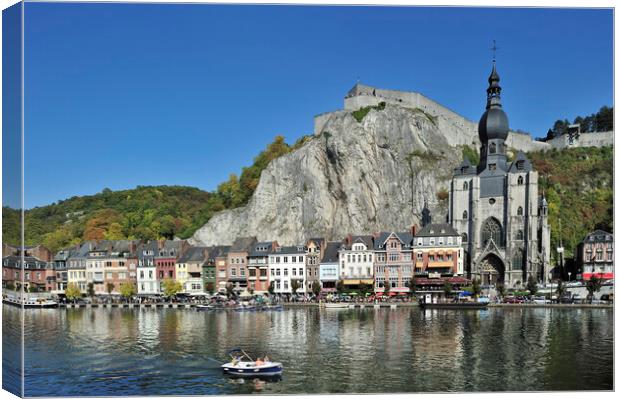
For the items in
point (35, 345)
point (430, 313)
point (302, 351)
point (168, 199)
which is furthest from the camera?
point (168, 199)

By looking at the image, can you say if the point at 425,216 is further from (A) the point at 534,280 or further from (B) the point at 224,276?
(B) the point at 224,276

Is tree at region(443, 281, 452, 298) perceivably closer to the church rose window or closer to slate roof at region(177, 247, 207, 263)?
the church rose window

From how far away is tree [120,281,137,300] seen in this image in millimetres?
55938

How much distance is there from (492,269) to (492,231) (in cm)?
330

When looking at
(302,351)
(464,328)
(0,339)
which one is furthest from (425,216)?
(0,339)

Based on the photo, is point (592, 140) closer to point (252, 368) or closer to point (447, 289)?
point (447, 289)

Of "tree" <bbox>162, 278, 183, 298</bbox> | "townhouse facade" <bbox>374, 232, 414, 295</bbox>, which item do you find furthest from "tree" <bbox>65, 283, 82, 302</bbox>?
"townhouse facade" <bbox>374, 232, 414, 295</bbox>

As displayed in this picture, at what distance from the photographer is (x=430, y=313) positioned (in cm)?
4206

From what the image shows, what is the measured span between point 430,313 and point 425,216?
79.7 feet

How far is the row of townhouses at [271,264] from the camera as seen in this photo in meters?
54.1

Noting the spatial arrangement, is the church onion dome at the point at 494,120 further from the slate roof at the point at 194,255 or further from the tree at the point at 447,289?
the slate roof at the point at 194,255

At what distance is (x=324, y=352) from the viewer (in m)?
25.7

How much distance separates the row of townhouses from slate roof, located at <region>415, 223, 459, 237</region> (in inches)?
3.0

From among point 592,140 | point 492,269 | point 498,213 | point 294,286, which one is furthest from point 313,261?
point 592,140
